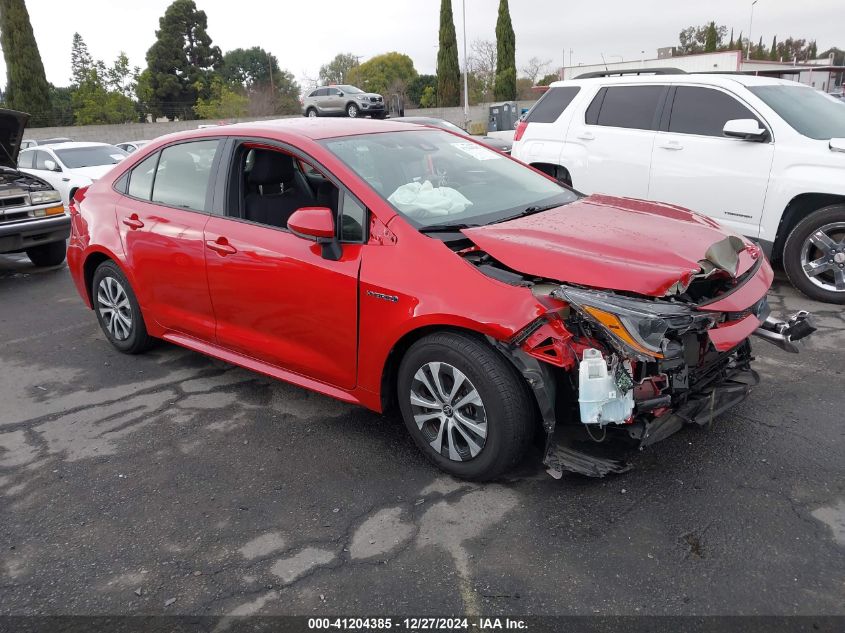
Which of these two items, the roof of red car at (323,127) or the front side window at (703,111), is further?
the front side window at (703,111)

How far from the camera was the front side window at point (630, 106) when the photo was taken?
6.80m

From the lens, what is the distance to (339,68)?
78.9 m

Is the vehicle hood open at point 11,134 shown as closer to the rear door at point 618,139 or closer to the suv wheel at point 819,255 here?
the rear door at point 618,139

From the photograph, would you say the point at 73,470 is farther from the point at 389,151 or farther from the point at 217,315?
the point at 389,151

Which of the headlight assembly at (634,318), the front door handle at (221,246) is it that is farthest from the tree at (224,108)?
the headlight assembly at (634,318)

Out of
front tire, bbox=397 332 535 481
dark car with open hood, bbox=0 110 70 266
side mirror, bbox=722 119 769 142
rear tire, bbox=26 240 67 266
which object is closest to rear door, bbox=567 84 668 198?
side mirror, bbox=722 119 769 142

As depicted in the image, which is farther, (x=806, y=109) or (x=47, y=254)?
(x=47, y=254)

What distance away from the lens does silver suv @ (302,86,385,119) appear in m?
31.8

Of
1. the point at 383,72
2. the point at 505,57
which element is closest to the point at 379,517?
the point at 505,57

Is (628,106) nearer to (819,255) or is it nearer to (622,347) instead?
(819,255)

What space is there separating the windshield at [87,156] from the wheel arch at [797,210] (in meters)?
11.9

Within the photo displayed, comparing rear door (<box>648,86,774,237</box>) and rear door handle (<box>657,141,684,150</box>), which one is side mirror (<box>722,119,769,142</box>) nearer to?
rear door (<box>648,86,774,237</box>)

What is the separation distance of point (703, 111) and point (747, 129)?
2.34 ft

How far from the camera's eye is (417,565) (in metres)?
2.71
